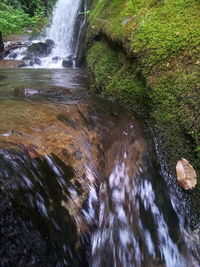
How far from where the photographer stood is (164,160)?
262 centimetres

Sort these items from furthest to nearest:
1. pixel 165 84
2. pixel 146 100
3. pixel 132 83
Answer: pixel 132 83 < pixel 146 100 < pixel 165 84

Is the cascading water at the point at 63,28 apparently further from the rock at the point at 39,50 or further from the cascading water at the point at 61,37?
the rock at the point at 39,50

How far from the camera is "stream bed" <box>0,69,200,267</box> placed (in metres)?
1.54

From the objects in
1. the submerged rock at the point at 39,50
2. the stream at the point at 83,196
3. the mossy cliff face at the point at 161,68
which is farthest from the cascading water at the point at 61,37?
the stream at the point at 83,196

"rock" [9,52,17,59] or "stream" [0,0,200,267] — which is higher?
"rock" [9,52,17,59]

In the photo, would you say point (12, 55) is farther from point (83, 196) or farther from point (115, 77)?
point (83, 196)

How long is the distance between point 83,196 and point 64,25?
1308 centimetres

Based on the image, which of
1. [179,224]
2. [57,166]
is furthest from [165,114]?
[57,166]

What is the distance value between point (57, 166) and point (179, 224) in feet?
3.78

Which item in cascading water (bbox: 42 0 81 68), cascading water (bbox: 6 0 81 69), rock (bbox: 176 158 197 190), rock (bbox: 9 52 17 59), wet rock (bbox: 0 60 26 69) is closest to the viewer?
rock (bbox: 176 158 197 190)

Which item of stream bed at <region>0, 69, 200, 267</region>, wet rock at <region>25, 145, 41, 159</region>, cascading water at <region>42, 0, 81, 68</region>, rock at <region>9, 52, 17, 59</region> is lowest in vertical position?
stream bed at <region>0, 69, 200, 267</region>

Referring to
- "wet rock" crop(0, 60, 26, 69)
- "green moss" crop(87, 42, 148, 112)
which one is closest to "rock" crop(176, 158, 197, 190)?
"green moss" crop(87, 42, 148, 112)

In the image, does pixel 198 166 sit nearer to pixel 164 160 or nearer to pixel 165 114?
pixel 164 160

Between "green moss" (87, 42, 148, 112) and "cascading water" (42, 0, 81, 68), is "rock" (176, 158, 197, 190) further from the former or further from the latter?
"cascading water" (42, 0, 81, 68)
